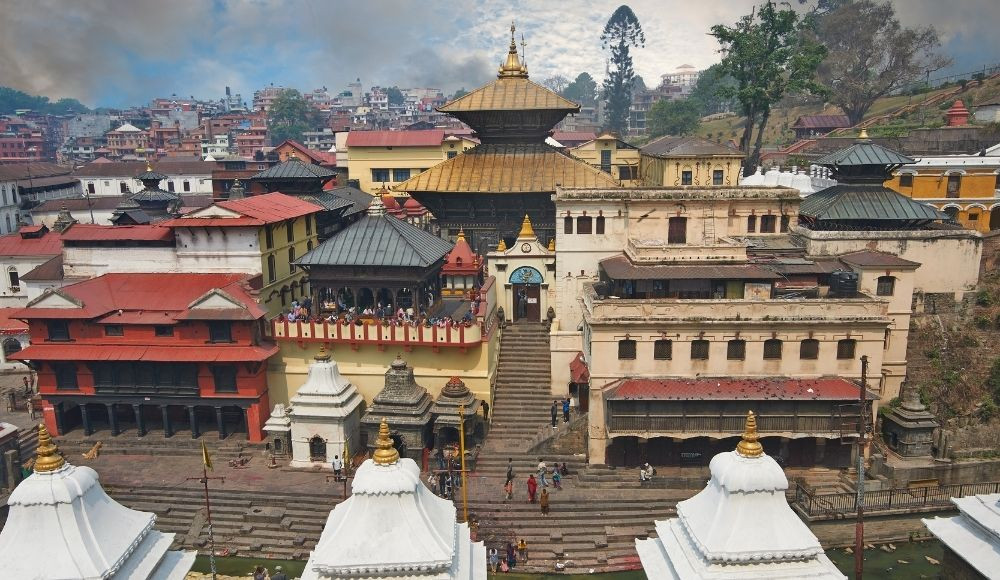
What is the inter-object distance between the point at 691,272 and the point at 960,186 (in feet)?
68.1

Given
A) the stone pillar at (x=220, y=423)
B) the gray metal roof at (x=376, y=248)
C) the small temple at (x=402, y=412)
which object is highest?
the gray metal roof at (x=376, y=248)

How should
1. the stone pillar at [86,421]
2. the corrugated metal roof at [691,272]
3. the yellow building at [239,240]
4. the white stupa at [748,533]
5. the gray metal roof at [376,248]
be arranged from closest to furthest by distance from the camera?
the white stupa at [748,533] → the corrugated metal roof at [691,272] → the gray metal roof at [376,248] → the stone pillar at [86,421] → the yellow building at [239,240]

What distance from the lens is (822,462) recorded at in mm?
27422

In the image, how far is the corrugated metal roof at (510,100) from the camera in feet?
131

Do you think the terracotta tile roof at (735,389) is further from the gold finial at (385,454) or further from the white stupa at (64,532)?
the white stupa at (64,532)

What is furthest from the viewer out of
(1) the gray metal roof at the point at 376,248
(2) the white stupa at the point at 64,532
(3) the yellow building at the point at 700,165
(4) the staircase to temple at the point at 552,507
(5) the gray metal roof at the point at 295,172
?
(3) the yellow building at the point at 700,165

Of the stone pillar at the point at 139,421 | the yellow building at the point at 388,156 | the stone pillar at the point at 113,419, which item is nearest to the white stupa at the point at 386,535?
the stone pillar at the point at 139,421

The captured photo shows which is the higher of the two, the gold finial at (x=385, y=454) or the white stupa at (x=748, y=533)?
the gold finial at (x=385, y=454)

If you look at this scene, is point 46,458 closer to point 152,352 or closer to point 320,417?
point 320,417

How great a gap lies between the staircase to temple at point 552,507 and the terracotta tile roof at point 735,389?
3.60 metres

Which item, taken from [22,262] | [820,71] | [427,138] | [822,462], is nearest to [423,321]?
[822,462]

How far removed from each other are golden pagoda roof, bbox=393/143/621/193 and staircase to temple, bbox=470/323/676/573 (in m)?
12.2

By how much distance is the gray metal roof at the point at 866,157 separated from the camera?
33500 millimetres

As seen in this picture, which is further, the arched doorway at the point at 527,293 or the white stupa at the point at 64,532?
the arched doorway at the point at 527,293
